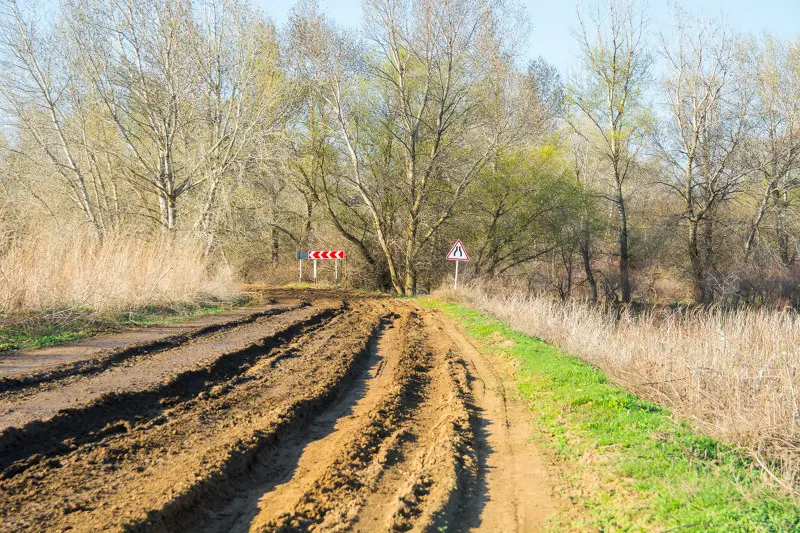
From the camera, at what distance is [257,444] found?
20.6ft

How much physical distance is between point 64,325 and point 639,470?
11.3 m

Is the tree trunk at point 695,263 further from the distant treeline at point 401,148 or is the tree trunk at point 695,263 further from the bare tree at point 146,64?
the bare tree at point 146,64

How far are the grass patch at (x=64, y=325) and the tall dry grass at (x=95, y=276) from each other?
0.80 feet

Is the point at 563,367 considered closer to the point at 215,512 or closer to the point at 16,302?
the point at 215,512

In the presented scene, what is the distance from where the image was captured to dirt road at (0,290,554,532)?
4852 millimetres

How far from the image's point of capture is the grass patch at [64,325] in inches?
444

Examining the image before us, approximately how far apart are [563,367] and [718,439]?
3.87m

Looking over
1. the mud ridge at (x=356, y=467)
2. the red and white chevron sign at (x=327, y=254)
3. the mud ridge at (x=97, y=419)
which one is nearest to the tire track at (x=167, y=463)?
the mud ridge at (x=97, y=419)

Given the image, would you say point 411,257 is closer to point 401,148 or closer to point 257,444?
point 401,148

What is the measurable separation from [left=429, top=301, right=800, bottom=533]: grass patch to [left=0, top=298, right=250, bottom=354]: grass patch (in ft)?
27.7

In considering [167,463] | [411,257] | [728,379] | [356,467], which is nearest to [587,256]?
[411,257]

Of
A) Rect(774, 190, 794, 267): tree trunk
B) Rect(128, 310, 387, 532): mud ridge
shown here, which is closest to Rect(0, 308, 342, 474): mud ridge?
Rect(128, 310, 387, 532): mud ridge

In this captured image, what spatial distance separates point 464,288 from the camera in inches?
1035

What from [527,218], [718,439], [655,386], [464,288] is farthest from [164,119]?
[718,439]
